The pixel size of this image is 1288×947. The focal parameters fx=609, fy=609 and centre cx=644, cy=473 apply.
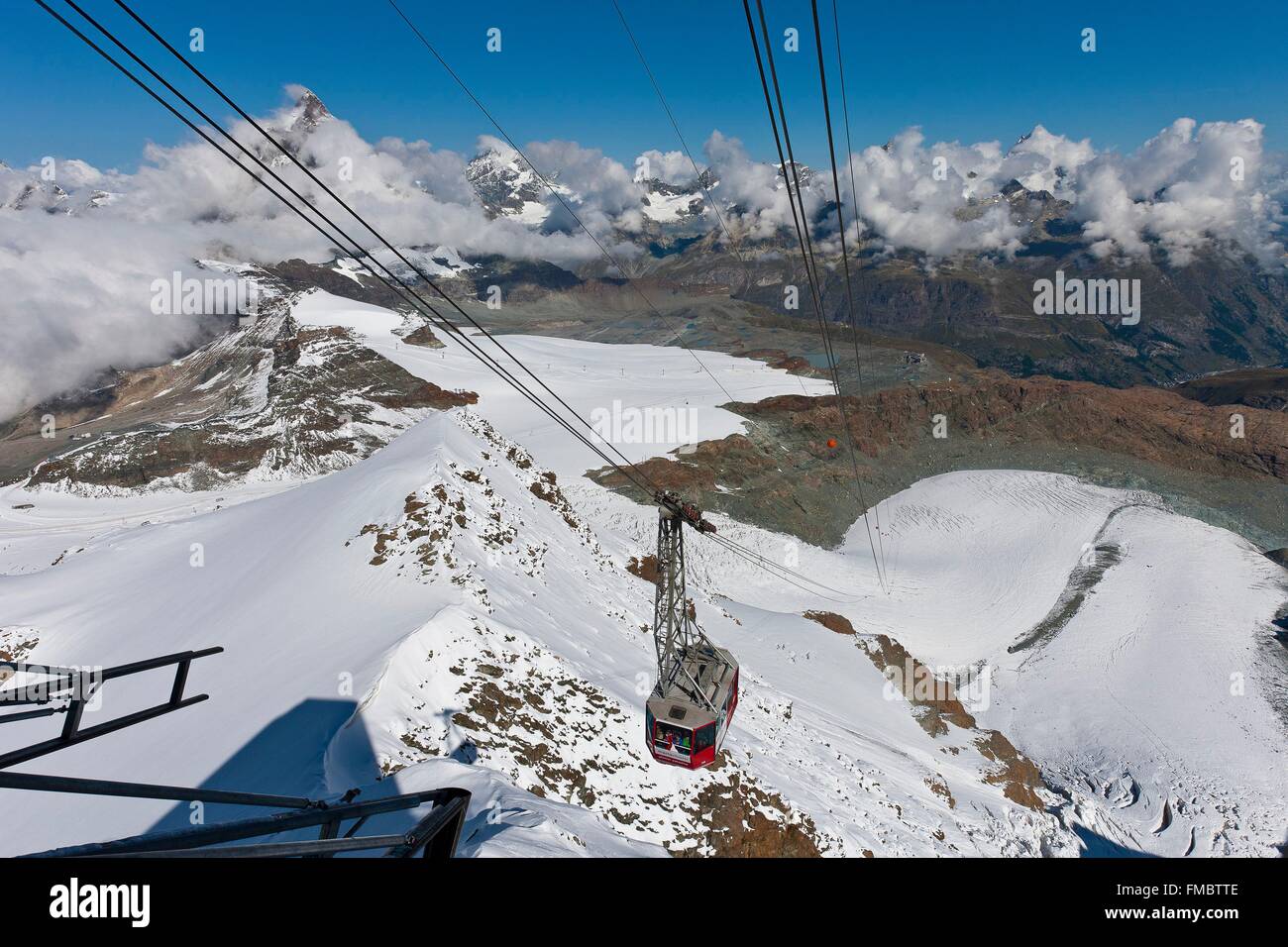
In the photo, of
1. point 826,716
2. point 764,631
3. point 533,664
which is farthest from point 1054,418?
point 533,664

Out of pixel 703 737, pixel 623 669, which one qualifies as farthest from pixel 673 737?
pixel 623 669

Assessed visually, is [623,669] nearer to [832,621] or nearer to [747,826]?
[747,826]

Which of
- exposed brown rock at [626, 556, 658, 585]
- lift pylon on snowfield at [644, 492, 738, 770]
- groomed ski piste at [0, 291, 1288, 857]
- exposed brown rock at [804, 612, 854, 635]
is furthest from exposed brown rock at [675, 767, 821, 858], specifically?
exposed brown rock at [804, 612, 854, 635]

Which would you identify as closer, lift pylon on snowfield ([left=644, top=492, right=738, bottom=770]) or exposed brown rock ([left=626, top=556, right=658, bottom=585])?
lift pylon on snowfield ([left=644, top=492, right=738, bottom=770])

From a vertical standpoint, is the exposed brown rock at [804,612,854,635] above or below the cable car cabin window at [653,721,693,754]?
below

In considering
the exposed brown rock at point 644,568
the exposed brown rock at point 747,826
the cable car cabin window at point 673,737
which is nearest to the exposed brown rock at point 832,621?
the exposed brown rock at point 644,568

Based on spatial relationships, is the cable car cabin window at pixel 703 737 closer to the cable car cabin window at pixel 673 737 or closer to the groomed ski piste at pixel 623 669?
the cable car cabin window at pixel 673 737

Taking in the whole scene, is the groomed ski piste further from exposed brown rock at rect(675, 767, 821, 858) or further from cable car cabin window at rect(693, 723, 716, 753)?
cable car cabin window at rect(693, 723, 716, 753)
